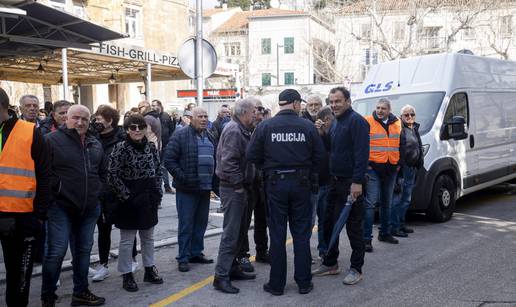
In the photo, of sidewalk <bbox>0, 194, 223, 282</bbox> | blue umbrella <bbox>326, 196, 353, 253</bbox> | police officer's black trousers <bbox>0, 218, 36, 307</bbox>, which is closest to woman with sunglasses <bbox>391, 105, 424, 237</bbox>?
blue umbrella <bbox>326, 196, 353, 253</bbox>

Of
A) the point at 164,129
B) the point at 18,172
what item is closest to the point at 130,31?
the point at 164,129

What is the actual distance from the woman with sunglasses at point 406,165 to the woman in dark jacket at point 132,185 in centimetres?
358

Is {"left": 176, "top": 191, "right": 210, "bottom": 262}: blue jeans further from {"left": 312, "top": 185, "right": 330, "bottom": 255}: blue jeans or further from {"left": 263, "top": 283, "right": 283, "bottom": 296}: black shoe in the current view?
{"left": 312, "top": 185, "right": 330, "bottom": 255}: blue jeans

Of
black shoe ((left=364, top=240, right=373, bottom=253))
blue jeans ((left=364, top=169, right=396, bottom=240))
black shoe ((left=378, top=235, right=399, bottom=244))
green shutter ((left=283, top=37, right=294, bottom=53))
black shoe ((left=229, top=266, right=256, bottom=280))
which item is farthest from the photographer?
green shutter ((left=283, top=37, right=294, bottom=53))

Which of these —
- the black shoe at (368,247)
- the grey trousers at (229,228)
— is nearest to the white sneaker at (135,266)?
the grey trousers at (229,228)

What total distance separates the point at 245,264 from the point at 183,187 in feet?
3.72

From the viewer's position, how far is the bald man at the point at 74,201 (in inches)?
187

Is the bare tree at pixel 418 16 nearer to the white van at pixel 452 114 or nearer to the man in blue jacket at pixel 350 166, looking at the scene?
the white van at pixel 452 114

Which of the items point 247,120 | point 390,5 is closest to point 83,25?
point 247,120

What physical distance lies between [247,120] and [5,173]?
2501 mm

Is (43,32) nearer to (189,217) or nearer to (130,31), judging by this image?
(189,217)

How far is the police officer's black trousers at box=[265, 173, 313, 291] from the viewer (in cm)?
521

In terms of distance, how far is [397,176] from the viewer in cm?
754

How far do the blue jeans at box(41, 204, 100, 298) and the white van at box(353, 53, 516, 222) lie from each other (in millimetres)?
5093
